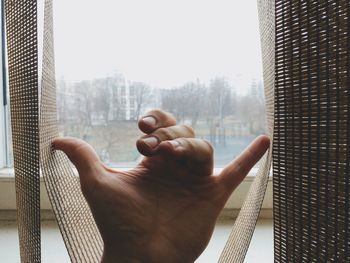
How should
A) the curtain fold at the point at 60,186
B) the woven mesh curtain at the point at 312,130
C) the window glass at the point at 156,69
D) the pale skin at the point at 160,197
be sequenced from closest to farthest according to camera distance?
the woven mesh curtain at the point at 312,130 → the pale skin at the point at 160,197 → the curtain fold at the point at 60,186 → the window glass at the point at 156,69

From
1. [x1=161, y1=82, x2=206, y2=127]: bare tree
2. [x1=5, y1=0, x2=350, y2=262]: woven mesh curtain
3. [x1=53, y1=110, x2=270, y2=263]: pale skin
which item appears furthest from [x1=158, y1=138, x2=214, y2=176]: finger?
[x1=161, y1=82, x2=206, y2=127]: bare tree

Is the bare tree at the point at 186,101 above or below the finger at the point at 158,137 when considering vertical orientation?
above

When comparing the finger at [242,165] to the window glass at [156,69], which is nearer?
the finger at [242,165]

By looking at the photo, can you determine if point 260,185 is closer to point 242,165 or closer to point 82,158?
point 242,165

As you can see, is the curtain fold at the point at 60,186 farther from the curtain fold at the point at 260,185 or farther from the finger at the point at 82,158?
the curtain fold at the point at 260,185

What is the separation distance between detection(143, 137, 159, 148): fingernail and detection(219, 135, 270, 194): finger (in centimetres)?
13

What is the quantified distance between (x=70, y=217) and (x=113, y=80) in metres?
0.74

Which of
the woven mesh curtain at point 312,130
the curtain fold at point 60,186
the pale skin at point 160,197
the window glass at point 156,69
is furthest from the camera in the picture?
the window glass at point 156,69

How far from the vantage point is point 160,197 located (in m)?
0.63

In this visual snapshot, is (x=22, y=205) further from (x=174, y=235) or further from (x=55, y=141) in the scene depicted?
(x=174, y=235)

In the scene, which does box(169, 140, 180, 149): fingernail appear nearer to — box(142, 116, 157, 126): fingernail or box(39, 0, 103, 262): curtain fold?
box(142, 116, 157, 126): fingernail

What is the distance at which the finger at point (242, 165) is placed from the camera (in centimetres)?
67

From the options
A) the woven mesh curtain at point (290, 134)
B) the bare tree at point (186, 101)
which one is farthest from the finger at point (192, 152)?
the bare tree at point (186, 101)

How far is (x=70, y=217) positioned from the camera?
76cm
